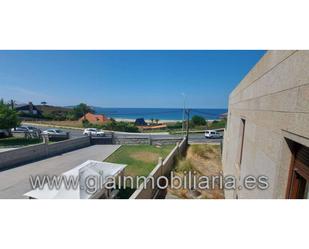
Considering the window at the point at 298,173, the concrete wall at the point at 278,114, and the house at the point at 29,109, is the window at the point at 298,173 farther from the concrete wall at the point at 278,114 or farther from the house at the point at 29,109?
the house at the point at 29,109

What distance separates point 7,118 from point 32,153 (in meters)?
7.78

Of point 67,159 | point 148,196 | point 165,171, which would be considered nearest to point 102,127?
point 67,159

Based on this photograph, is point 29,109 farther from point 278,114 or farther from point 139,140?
point 278,114

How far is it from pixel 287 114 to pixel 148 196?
3.85 m

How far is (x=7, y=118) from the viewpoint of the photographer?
1437cm

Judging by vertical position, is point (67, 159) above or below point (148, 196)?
below

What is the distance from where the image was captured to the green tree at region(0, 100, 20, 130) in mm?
14255

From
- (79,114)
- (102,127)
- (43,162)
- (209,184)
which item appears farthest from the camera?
(79,114)

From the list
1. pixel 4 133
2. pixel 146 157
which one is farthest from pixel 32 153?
pixel 4 133

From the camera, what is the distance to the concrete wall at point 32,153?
801cm

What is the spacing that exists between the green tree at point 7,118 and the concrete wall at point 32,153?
6480 mm
